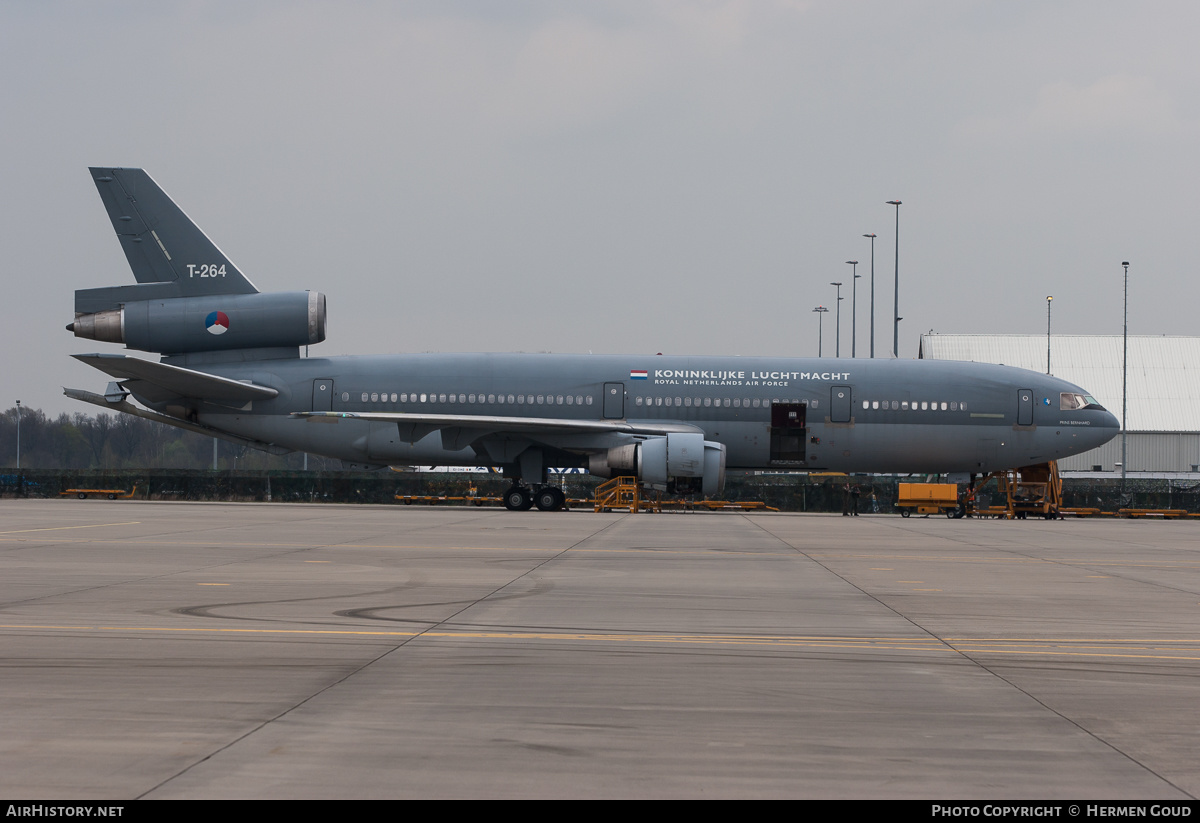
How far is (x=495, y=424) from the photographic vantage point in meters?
33.3

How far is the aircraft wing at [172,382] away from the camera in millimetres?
32781

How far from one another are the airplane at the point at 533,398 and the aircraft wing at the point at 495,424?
0.12 metres

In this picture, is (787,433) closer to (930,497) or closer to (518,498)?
(930,497)

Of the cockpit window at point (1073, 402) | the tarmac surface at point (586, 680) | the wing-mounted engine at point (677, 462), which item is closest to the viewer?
the tarmac surface at point (586, 680)

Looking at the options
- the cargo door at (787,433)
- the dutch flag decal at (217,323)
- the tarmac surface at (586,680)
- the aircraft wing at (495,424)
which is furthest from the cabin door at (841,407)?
the dutch flag decal at (217,323)

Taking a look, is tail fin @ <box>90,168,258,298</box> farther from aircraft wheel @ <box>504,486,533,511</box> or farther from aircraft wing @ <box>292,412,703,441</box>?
aircraft wheel @ <box>504,486,533,511</box>

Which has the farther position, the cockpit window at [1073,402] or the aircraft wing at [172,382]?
the cockpit window at [1073,402]

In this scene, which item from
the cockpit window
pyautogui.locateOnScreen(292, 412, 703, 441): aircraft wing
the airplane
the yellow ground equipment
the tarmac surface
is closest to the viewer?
the tarmac surface

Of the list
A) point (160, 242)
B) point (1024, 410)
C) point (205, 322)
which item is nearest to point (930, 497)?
point (1024, 410)

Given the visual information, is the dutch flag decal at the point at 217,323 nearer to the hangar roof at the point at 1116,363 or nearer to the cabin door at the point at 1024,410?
the cabin door at the point at 1024,410

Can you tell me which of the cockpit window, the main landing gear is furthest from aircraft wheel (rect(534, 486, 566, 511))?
the cockpit window

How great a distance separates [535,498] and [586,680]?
2869cm

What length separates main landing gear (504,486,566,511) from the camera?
35.3m

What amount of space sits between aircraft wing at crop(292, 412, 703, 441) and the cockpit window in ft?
38.1
